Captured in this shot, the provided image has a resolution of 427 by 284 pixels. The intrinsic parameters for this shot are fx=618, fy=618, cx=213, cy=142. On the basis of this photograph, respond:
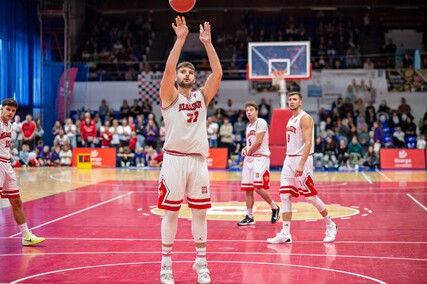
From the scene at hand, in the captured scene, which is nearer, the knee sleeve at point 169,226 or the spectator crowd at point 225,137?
the knee sleeve at point 169,226

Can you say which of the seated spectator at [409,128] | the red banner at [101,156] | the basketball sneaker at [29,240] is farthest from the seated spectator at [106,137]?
the basketball sneaker at [29,240]

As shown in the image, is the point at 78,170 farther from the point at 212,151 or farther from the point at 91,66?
the point at 91,66

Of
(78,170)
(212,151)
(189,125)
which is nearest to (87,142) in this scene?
(78,170)

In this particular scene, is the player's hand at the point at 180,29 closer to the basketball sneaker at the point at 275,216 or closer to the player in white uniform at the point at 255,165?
the player in white uniform at the point at 255,165

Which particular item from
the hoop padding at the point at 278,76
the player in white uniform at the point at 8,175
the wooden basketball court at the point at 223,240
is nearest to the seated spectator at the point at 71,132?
the hoop padding at the point at 278,76

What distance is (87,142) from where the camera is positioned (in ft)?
87.3

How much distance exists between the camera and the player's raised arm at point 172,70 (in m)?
6.69

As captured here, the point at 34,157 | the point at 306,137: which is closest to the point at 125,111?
the point at 34,157

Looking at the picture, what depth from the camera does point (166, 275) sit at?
674 cm

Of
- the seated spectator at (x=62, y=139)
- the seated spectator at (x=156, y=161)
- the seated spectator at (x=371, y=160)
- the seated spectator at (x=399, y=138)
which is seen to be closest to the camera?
the seated spectator at (x=371, y=160)

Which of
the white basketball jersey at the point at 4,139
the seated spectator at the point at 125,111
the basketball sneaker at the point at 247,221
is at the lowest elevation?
the basketball sneaker at the point at 247,221

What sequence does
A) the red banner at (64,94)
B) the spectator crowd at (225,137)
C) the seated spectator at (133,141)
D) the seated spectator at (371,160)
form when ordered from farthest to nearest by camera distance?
the red banner at (64,94) < the seated spectator at (133,141) < the spectator crowd at (225,137) < the seated spectator at (371,160)

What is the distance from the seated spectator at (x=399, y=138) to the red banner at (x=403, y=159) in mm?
1173

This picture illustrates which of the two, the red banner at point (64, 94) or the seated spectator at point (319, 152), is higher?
the red banner at point (64, 94)
